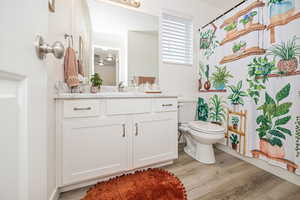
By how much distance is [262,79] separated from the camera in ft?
4.90

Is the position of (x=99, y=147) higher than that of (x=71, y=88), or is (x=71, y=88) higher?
(x=71, y=88)

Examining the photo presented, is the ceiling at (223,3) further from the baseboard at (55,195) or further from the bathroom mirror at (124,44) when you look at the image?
the baseboard at (55,195)

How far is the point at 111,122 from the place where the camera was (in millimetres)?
1288

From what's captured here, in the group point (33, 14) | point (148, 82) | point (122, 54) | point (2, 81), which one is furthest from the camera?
point (148, 82)

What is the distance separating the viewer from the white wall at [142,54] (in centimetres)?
193

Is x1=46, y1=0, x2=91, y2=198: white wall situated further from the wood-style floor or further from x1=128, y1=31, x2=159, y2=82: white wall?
x1=128, y1=31, x2=159, y2=82: white wall

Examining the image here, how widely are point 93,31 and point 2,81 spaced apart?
5.82 feet

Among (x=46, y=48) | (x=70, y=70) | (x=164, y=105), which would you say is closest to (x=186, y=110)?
(x=164, y=105)

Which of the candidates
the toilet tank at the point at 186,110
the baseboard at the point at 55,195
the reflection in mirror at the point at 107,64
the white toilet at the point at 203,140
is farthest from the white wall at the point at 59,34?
the toilet tank at the point at 186,110

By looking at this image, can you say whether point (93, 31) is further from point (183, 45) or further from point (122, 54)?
point (183, 45)

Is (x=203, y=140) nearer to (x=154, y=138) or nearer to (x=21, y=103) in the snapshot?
(x=154, y=138)

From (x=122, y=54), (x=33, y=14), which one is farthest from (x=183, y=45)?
(x=33, y=14)

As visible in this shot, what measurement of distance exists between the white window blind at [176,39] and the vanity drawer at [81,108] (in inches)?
55.0

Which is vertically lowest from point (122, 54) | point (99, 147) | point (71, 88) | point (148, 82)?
point (99, 147)
